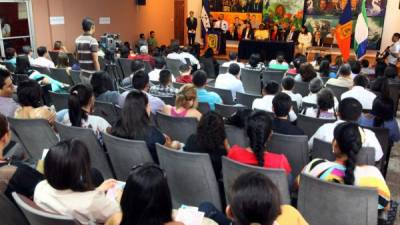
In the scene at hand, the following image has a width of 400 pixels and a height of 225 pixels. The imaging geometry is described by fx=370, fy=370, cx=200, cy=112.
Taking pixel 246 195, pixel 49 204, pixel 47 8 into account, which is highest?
pixel 47 8

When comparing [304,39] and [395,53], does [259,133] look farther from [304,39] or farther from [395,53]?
[304,39]

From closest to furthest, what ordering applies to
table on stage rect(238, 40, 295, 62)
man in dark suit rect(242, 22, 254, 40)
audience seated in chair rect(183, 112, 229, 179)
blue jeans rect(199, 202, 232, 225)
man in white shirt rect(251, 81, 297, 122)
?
blue jeans rect(199, 202, 232, 225) < audience seated in chair rect(183, 112, 229, 179) < man in white shirt rect(251, 81, 297, 122) < table on stage rect(238, 40, 295, 62) < man in dark suit rect(242, 22, 254, 40)

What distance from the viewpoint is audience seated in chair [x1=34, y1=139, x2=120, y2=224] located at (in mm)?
1805

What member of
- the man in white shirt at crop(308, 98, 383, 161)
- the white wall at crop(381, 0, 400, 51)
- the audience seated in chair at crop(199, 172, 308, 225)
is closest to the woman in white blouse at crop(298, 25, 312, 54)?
the white wall at crop(381, 0, 400, 51)

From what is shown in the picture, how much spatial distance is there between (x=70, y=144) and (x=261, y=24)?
12622 mm

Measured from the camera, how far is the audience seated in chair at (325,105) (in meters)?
3.72

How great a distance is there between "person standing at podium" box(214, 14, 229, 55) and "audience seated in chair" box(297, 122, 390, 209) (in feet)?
40.0

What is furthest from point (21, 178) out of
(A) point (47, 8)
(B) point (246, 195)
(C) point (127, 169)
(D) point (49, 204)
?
(A) point (47, 8)

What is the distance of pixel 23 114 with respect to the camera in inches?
135

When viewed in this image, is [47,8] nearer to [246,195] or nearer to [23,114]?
[23,114]

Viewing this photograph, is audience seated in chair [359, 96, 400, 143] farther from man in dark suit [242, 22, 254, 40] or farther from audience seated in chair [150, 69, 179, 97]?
man in dark suit [242, 22, 254, 40]

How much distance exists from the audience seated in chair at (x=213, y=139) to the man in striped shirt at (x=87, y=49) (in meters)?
3.34

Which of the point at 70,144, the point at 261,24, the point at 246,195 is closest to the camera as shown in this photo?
the point at 246,195

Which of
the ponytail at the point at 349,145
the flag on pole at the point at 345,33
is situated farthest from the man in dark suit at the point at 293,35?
the ponytail at the point at 349,145
